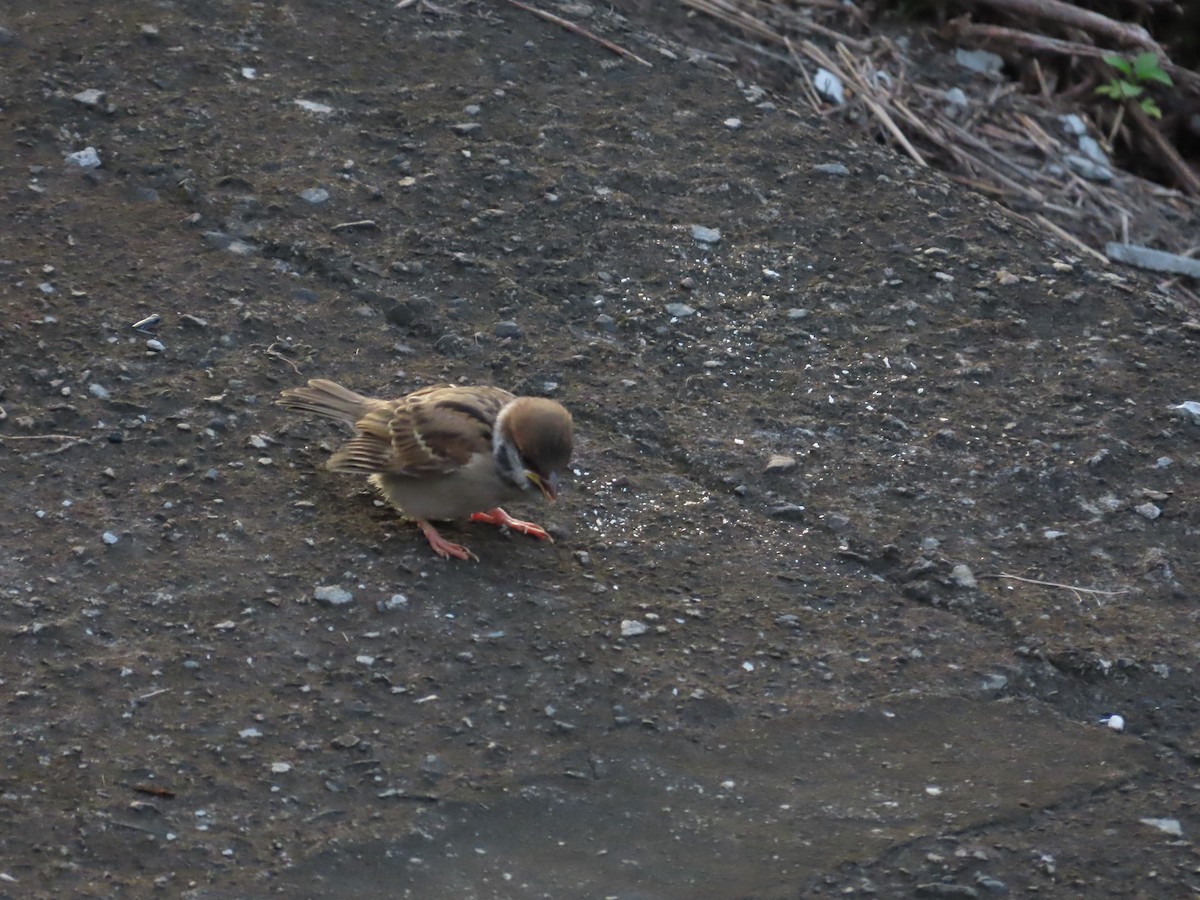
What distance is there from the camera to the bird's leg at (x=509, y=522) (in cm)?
484

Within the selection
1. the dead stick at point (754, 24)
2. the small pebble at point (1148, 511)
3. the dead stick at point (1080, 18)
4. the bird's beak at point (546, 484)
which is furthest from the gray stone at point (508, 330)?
the dead stick at point (1080, 18)

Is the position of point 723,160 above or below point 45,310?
above

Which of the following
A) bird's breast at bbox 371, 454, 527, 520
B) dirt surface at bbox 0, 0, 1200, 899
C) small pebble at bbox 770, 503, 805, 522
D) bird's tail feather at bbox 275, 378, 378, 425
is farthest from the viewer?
small pebble at bbox 770, 503, 805, 522

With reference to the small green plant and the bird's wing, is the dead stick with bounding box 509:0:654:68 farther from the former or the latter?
the bird's wing

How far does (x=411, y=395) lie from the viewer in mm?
4883

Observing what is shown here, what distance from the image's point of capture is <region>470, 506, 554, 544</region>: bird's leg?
4844 millimetres

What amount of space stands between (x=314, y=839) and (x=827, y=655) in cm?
162

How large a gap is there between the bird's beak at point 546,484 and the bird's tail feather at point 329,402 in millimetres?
672

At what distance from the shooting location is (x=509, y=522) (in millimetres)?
4879

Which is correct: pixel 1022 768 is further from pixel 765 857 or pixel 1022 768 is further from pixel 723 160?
pixel 723 160

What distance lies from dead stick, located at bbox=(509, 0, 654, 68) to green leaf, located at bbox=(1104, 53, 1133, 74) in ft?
7.91

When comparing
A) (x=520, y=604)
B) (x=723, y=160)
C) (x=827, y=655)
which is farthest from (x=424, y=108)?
(x=827, y=655)

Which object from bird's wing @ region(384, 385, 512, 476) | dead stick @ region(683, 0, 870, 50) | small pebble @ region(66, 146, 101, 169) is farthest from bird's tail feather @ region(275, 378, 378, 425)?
dead stick @ region(683, 0, 870, 50)

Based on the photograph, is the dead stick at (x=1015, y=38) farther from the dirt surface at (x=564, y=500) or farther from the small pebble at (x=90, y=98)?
the small pebble at (x=90, y=98)
